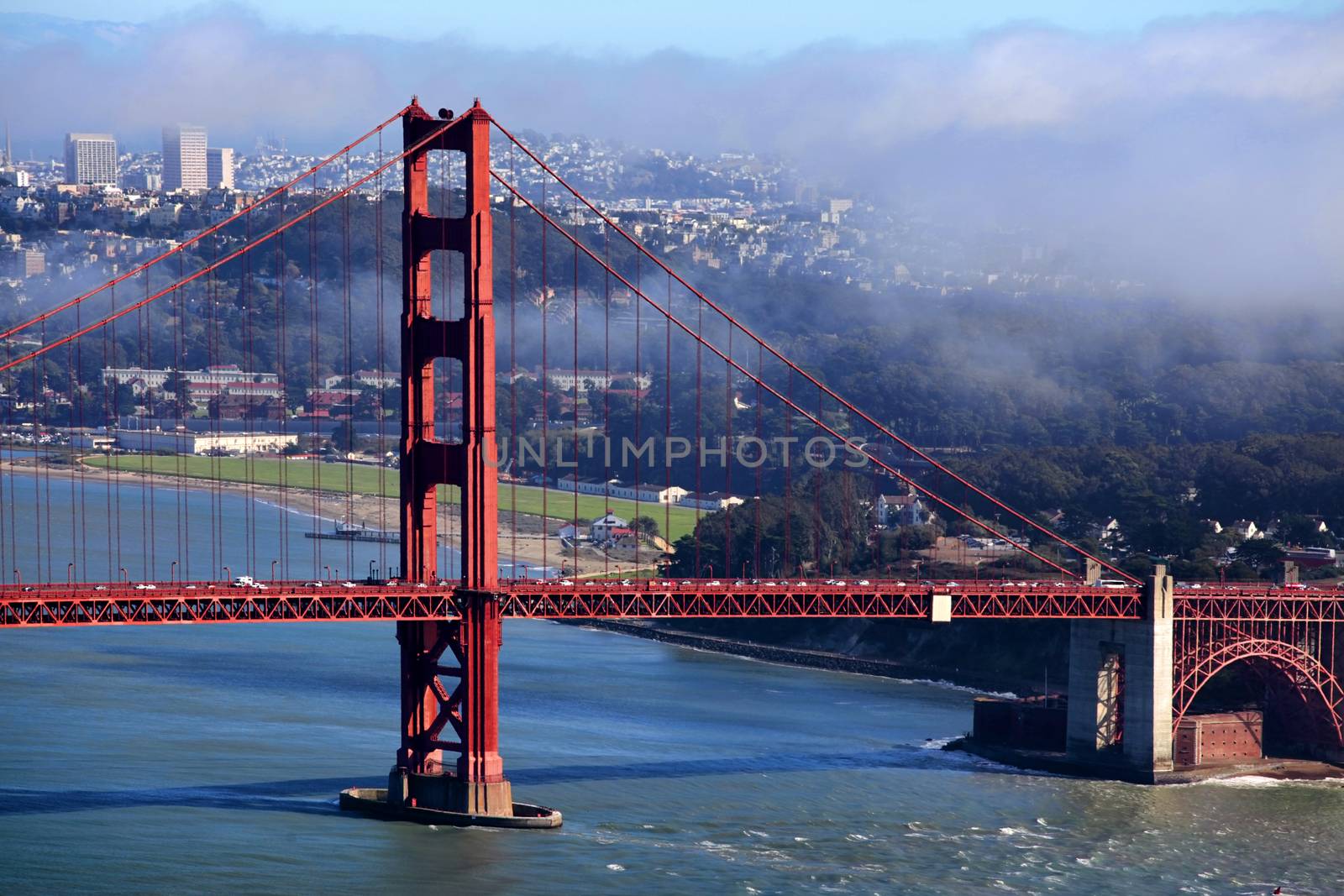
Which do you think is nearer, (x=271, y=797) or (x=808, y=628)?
(x=271, y=797)

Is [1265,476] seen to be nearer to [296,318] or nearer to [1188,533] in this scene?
[1188,533]

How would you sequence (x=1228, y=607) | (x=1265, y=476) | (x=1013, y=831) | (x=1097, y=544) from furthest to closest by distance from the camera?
1. (x=1265, y=476)
2. (x=1097, y=544)
3. (x=1228, y=607)
4. (x=1013, y=831)

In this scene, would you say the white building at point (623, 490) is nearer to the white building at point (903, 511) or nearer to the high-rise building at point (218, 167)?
the white building at point (903, 511)

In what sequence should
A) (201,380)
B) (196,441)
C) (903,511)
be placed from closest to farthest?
(903,511)
(196,441)
(201,380)

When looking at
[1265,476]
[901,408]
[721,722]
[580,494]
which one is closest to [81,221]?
[901,408]

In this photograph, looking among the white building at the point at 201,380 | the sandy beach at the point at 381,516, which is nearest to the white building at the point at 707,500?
the sandy beach at the point at 381,516

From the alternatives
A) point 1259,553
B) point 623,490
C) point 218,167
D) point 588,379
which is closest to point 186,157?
point 218,167

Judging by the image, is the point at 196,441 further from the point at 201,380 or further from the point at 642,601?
the point at 642,601
